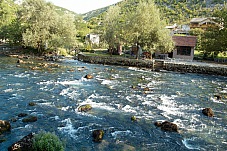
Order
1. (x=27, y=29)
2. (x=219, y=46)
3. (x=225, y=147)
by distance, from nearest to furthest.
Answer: (x=225, y=147) < (x=219, y=46) < (x=27, y=29)

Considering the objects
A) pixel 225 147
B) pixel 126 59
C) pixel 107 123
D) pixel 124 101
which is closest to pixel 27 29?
pixel 126 59

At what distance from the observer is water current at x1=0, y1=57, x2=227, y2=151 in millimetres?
15125

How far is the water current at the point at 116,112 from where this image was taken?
1512cm

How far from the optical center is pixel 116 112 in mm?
20516

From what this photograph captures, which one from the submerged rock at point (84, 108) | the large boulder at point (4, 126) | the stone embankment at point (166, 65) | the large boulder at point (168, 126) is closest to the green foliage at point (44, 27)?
the stone embankment at point (166, 65)

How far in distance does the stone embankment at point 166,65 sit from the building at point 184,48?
8.42 metres

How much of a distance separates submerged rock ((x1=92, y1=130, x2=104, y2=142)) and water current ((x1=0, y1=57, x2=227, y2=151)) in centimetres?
32

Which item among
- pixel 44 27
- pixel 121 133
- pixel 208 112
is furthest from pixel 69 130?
pixel 44 27

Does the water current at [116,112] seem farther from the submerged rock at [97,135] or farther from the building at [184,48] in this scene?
the building at [184,48]

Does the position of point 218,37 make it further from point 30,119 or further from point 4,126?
point 4,126

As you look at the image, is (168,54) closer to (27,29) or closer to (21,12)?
(27,29)

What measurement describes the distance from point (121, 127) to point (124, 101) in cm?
689

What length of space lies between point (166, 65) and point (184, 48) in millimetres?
12527

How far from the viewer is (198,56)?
5966 cm
